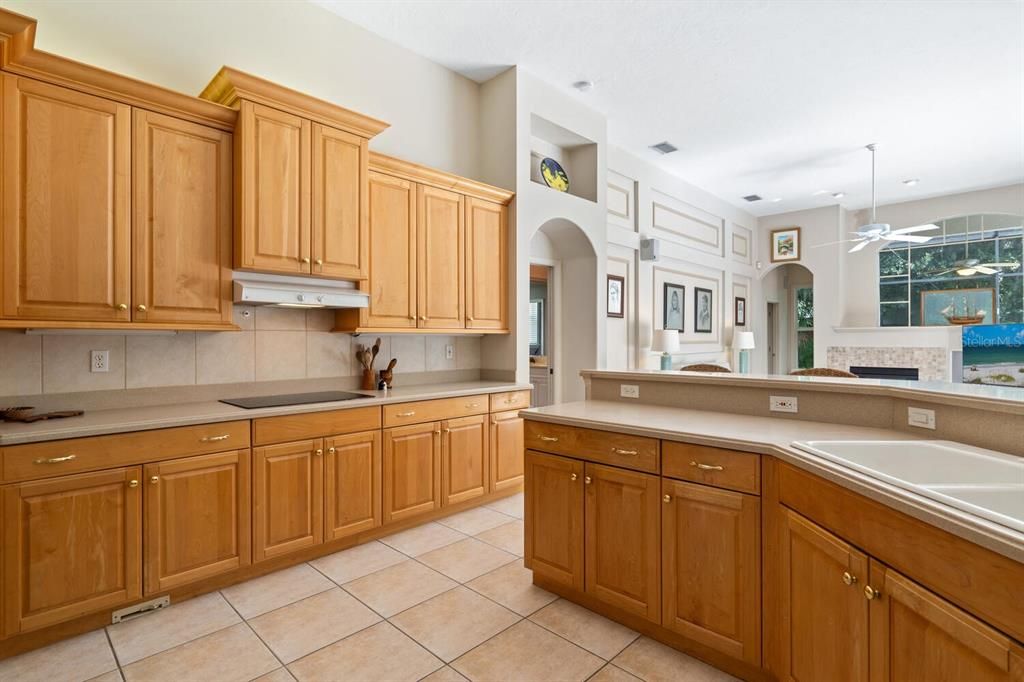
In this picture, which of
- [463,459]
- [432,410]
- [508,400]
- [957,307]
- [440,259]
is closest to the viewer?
[432,410]

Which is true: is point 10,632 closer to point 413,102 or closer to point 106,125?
point 106,125

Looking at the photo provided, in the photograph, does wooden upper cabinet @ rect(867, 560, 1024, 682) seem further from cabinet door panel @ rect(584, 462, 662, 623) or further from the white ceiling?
the white ceiling

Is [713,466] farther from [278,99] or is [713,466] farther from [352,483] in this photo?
[278,99]

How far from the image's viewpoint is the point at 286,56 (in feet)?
10.8

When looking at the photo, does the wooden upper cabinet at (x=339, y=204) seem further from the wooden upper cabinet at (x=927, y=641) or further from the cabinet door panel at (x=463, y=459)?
the wooden upper cabinet at (x=927, y=641)

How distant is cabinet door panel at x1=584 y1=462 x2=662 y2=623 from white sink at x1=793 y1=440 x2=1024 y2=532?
2.17 ft

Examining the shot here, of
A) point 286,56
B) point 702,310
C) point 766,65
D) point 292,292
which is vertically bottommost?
point 292,292

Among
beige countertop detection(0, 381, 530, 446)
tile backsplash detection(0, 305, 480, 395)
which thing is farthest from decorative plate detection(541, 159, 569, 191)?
beige countertop detection(0, 381, 530, 446)

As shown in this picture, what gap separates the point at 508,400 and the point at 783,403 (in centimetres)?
209

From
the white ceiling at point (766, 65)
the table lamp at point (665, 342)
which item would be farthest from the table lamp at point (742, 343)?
the white ceiling at point (766, 65)

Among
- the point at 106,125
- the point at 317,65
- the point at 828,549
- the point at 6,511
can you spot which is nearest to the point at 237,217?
the point at 106,125

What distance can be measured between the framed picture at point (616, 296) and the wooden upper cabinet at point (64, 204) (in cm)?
441

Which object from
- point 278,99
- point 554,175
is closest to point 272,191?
point 278,99

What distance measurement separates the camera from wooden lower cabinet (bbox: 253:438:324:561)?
264 cm
